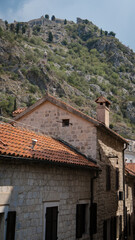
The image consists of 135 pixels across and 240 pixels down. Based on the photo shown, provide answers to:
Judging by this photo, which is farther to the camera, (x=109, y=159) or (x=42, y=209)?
(x=109, y=159)

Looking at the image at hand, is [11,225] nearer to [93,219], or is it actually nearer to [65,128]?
[93,219]

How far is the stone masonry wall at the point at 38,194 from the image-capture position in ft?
26.7

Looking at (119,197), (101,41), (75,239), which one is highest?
(101,41)

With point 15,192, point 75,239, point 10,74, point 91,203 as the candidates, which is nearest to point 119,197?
point 91,203

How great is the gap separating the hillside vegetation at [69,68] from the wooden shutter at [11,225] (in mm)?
18237

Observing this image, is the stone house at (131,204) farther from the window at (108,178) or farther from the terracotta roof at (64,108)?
the terracotta roof at (64,108)

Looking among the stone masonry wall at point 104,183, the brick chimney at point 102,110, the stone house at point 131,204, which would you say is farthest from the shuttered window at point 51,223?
the stone house at point 131,204

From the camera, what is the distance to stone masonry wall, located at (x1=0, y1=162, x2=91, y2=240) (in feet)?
26.7

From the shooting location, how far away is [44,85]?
260 feet

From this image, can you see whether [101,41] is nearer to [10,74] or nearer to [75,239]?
[10,74]

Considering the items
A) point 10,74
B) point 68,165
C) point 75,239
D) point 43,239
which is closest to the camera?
point 43,239

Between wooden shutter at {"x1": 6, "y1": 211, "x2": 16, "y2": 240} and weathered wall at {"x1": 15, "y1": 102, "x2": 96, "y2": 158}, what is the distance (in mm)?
6252

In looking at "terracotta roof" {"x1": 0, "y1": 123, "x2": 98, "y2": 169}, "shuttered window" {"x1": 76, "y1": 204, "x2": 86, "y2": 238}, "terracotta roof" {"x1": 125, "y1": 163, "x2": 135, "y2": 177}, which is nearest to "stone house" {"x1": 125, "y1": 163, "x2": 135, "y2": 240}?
"terracotta roof" {"x1": 125, "y1": 163, "x2": 135, "y2": 177}

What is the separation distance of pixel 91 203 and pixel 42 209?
13.0 feet
